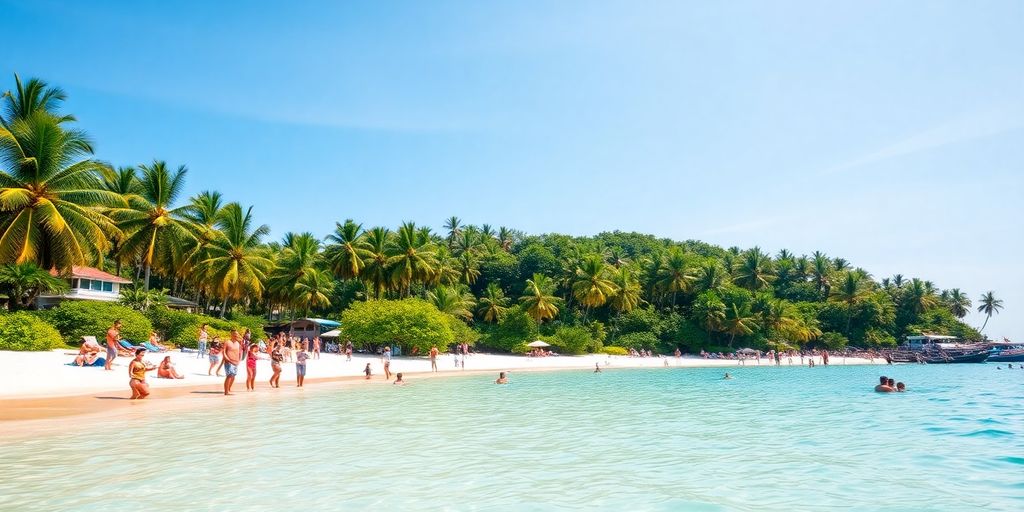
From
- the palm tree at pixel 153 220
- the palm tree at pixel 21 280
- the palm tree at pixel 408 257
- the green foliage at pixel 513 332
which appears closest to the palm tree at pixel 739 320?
the green foliage at pixel 513 332

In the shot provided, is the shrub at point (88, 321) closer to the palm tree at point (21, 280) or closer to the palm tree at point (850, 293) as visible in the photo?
the palm tree at point (21, 280)

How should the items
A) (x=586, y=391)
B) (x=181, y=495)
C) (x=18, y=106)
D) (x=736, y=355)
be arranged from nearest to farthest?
(x=181, y=495) < (x=586, y=391) < (x=18, y=106) < (x=736, y=355)

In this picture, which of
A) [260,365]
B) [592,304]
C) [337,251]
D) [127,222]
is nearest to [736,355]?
[592,304]

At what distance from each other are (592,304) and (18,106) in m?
45.9

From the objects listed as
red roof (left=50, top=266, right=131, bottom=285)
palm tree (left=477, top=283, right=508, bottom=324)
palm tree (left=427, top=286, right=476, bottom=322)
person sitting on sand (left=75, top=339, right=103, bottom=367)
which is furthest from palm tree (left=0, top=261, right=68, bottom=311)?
palm tree (left=477, top=283, right=508, bottom=324)

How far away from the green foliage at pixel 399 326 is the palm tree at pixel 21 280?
16965 mm

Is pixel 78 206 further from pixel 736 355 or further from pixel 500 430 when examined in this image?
pixel 736 355

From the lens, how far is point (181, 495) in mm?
7160

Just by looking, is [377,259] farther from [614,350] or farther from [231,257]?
[614,350]

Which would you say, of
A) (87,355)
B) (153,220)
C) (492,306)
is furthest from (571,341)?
(87,355)

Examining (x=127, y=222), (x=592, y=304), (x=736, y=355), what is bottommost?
(x=736, y=355)

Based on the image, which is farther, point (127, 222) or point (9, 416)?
point (127, 222)

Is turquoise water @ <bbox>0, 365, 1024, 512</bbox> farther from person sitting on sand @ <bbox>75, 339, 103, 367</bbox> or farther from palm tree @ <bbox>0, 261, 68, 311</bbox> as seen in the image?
palm tree @ <bbox>0, 261, 68, 311</bbox>

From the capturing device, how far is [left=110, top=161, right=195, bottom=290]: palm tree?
35219mm
